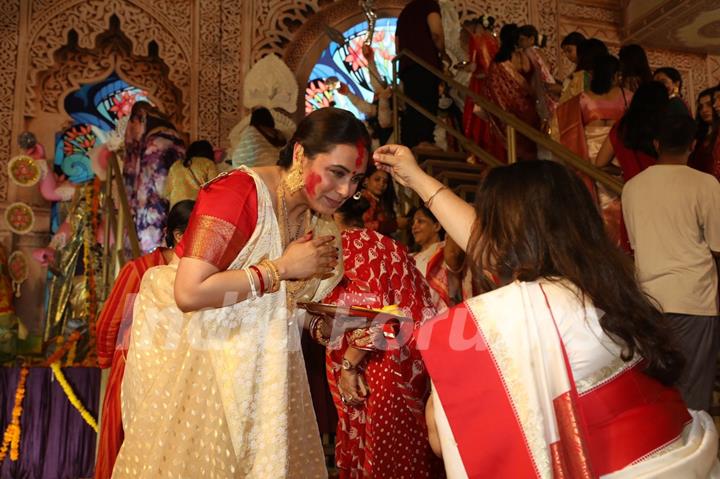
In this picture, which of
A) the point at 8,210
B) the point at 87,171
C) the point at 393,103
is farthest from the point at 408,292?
the point at 87,171

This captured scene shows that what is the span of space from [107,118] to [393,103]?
3.75 m

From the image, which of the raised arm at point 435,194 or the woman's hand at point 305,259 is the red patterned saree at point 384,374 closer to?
Result: the raised arm at point 435,194

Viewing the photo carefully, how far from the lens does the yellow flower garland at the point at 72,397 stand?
15.8 ft

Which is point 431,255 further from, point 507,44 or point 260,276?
point 260,276

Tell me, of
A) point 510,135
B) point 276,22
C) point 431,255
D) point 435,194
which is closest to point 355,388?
point 435,194

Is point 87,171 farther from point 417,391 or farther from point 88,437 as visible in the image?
point 417,391

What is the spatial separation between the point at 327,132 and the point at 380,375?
45.8 inches

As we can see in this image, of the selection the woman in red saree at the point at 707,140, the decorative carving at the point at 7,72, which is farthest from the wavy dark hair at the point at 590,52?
the decorative carving at the point at 7,72

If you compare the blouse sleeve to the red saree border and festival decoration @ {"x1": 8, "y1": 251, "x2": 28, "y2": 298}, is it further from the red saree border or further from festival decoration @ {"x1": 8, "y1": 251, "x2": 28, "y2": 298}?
festival decoration @ {"x1": 8, "y1": 251, "x2": 28, "y2": 298}

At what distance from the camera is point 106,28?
27.0 ft

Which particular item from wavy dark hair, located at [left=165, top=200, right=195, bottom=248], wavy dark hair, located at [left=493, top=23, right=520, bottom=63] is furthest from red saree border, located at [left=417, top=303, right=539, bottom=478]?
wavy dark hair, located at [left=493, top=23, right=520, bottom=63]

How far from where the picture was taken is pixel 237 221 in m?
1.95

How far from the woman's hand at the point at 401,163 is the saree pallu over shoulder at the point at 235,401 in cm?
57

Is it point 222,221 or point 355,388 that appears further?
point 355,388
